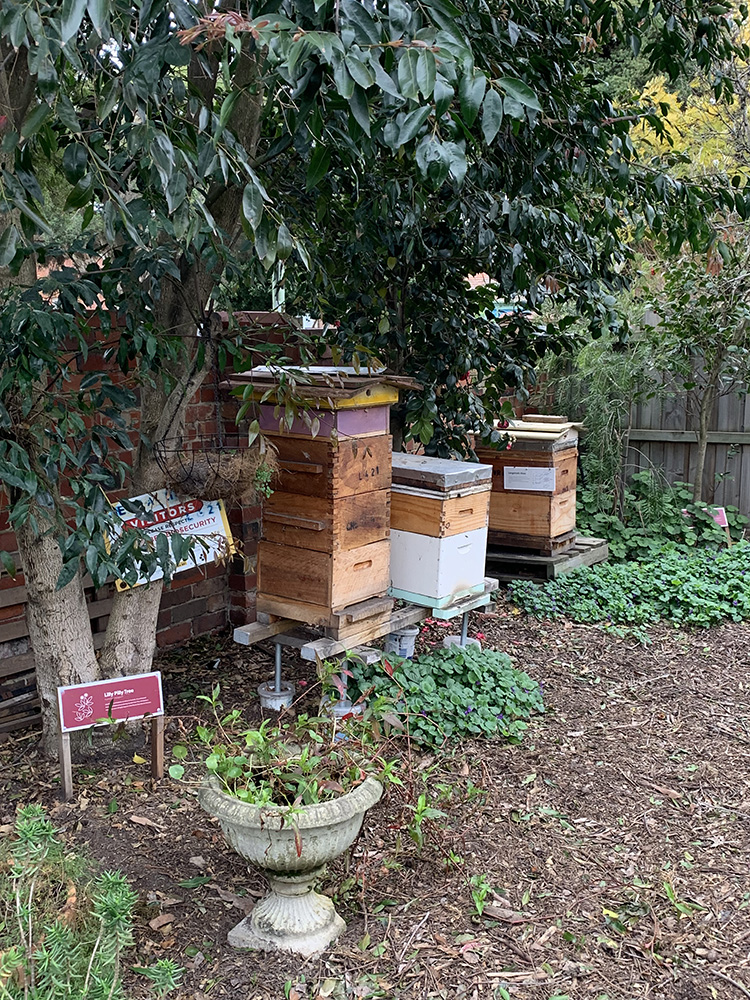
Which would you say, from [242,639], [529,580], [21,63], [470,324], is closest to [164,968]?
[242,639]

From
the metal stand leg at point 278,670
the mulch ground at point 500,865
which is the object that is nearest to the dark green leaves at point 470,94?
the mulch ground at point 500,865

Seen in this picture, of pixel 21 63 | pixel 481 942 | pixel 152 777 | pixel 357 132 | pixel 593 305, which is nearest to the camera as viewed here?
pixel 357 132

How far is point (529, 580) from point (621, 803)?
3.07 meters

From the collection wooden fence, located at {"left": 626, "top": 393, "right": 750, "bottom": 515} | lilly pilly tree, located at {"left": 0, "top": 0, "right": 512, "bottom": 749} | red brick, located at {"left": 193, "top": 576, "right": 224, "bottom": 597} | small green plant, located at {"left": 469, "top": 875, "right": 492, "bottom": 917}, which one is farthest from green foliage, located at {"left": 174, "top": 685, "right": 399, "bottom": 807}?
wooden fence, located at {"left": 626, "top": 393, "right": 750, "bottom": 515}

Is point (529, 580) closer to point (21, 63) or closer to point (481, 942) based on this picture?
point (481, 942)

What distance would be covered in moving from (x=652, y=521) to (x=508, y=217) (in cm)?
433

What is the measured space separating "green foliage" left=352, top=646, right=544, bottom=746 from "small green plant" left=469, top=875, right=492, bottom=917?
0.92 meters

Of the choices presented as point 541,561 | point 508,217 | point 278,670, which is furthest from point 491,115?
point 541,561

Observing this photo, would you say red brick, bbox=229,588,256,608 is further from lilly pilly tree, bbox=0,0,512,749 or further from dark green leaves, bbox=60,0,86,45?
dark green leaves, bbox=60,0,86,45

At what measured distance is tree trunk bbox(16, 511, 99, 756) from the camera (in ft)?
11.9

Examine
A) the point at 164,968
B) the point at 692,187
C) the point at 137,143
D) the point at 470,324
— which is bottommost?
the point at 164,968

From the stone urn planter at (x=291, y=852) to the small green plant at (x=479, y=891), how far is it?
0.47m

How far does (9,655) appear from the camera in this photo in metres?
4.21

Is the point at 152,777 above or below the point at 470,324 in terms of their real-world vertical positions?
below
